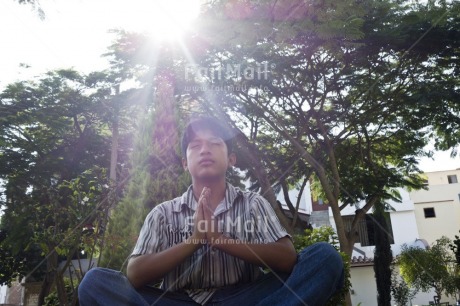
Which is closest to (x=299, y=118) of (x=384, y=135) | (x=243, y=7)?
(x=384, y=135)

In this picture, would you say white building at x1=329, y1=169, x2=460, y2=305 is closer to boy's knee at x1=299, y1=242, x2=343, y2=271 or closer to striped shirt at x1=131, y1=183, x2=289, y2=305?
striped shirt at x1=131, y1=183, x2=289, y2=305

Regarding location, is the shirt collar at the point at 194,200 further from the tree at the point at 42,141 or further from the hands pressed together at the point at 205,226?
the tree at the point at 42,141

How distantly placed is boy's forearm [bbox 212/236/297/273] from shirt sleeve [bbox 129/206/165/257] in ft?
1.12

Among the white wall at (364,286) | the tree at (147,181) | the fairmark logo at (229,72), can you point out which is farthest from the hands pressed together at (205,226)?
the white wall at (364,286)

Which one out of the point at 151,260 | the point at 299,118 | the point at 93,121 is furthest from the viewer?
the point at 93,121

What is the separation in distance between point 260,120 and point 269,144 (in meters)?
1.01

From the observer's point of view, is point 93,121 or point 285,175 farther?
point 93,121

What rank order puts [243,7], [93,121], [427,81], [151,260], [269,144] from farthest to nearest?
[93,121] < [269,144] < [427,81] < [243,7] < [151,260]

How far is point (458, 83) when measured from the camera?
968 cm

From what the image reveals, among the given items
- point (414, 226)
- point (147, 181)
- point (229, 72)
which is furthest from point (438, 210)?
point (147, 181)

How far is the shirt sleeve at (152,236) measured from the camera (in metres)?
2.01

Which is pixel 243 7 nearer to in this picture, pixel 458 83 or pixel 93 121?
pixel 458 83

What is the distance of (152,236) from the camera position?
2080 millimetres

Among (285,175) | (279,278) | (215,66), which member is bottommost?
(279,278)
